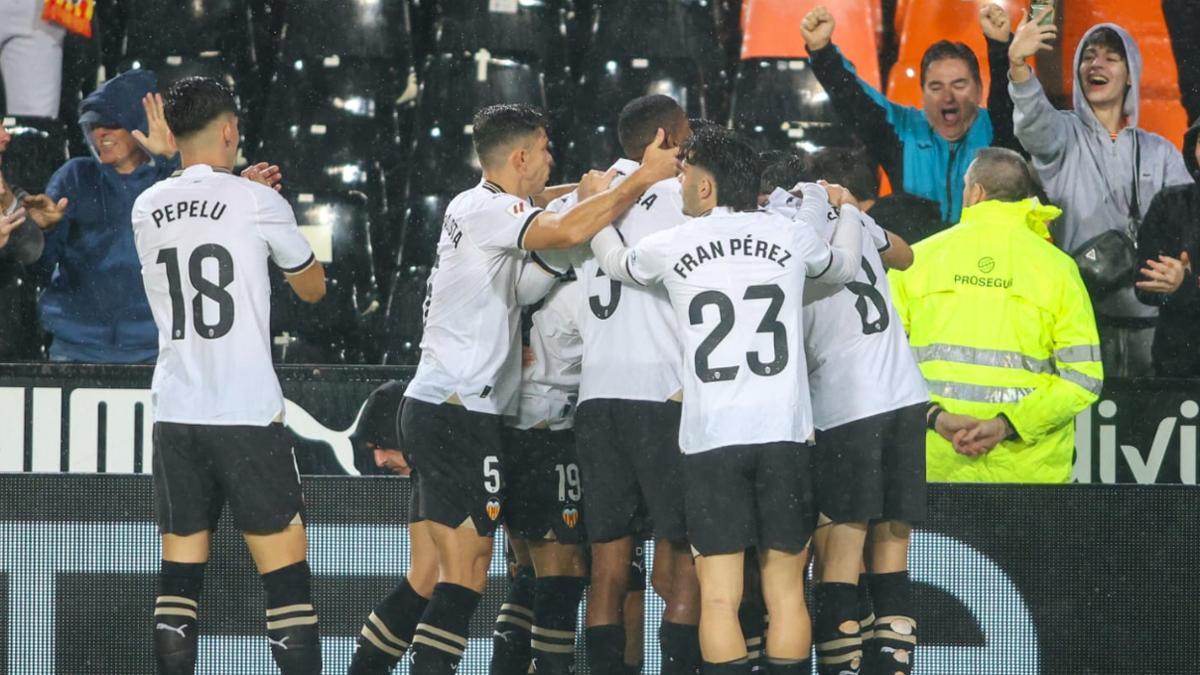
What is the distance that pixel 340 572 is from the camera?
5520 millimetres

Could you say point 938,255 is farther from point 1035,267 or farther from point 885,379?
point 885,379

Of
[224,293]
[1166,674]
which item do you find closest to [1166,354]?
[1166,674]

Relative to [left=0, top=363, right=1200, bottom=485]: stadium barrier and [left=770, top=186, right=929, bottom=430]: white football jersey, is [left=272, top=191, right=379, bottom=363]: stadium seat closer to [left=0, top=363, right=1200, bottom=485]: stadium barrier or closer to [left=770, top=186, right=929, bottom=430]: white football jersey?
[left=0, top=363, right=1200, bottom=485]: stadium barrier

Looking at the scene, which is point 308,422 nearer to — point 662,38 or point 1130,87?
point 662,38

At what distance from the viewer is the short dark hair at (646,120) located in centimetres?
505

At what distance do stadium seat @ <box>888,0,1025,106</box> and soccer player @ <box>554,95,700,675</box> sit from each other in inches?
110

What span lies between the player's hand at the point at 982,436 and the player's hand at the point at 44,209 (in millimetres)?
3377

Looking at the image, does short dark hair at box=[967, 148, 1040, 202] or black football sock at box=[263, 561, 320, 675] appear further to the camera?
short dark hair at box=[967, 148, 1040, 202]

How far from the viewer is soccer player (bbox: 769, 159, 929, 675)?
4.99m

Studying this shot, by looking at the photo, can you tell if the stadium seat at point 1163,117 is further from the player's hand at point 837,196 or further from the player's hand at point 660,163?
the player's hand at point 660,163

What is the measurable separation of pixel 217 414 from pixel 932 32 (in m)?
4.26

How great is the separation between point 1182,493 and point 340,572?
2.80 meters

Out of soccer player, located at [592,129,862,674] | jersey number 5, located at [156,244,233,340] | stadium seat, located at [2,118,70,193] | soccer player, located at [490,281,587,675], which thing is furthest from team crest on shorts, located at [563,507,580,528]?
stadium seat, located at [2,118,70,193]

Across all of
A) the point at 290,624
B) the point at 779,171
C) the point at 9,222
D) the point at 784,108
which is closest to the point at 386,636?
the point at 290,624
